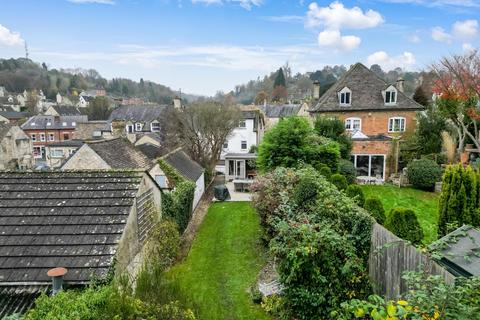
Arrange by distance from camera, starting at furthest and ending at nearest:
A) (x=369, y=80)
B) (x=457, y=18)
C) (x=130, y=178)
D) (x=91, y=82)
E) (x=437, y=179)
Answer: (x=91, y=82), (x=369, y=80), (x=457, y=18), (x=437, y=179), (x=130, y=178)

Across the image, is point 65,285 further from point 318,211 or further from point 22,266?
point 318,211

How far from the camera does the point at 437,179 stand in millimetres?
18844

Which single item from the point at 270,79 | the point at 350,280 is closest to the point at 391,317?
the point at 350,280

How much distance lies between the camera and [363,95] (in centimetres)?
2844

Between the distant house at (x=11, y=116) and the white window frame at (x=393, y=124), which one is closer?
the white window frame at (x=393, y=124)

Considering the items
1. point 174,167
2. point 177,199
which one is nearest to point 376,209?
point 177,199

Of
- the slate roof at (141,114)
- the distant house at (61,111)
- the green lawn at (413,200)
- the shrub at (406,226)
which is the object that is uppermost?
the distant house at (61,111)

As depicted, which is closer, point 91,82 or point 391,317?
point 391,317

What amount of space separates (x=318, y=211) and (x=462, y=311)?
221 inches

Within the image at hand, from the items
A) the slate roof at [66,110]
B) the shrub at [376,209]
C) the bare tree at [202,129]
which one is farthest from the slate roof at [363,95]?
the slate roof at [66,110]

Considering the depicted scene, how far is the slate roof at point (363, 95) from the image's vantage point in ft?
90.7

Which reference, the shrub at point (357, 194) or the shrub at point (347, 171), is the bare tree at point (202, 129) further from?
the shrub at point (357, 194)

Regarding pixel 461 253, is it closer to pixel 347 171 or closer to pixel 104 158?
pixel 347 171

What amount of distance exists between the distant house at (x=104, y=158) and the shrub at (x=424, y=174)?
52.7 feet
